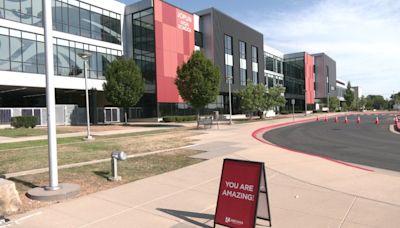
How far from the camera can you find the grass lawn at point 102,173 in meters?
7.67

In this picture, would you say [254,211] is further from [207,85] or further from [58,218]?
[207,85]

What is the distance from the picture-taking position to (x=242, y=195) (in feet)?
16.2

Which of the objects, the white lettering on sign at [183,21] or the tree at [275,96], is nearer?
the white lettering on sign at [183,21]

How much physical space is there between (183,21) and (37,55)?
2033cm

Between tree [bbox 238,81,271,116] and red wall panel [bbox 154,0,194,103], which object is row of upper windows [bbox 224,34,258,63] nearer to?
red wall panel [bbox 154,0,194,103]

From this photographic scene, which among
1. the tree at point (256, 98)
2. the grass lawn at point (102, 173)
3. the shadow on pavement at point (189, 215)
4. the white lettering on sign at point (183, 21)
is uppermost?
the white lettering on sign at point (183, 21)

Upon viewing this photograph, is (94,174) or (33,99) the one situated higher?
(33,99)

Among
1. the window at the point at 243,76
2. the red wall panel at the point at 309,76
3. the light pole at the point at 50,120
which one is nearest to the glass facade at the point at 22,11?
the light pole at the point at 50,120

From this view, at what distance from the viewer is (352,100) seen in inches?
4584

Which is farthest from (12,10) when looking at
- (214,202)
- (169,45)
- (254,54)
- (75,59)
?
(254,54)

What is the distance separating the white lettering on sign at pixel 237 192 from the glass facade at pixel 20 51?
30.4 meters

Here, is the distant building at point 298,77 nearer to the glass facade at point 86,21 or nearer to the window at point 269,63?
the window at point 269,63

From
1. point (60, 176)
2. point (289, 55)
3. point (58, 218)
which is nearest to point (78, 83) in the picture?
point (60, 176)

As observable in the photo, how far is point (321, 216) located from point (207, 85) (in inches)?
989
